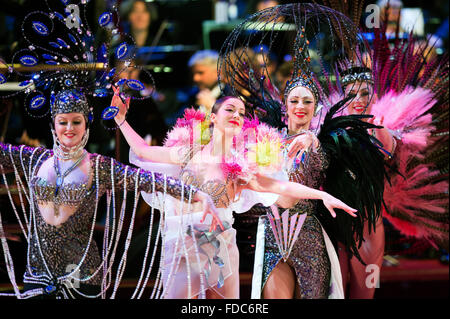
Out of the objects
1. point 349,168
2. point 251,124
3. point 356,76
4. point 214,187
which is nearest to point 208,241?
point 214,187

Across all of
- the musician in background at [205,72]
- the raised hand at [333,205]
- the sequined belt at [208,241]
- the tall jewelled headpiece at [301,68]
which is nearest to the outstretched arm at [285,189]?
the raised hand at [333,205]

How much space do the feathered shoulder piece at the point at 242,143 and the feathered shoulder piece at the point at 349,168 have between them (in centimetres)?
33

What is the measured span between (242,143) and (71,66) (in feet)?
3.02

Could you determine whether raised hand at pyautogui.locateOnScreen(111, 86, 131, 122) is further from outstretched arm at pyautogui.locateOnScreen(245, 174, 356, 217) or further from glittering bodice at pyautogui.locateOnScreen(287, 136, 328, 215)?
glittering bodice at pyautogui.locateOnScreen(287, 136, 328, 215)

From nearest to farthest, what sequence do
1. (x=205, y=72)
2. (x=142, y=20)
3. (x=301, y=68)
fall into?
1. (x=301, y=68)
2. (x=205, y=72)
3. (x=142, y=20)

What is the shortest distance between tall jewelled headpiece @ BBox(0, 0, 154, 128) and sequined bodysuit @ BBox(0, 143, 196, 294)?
257 millimetres

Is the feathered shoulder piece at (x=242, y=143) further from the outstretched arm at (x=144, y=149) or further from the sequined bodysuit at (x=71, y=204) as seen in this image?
the sequined bodysuit at (x=71, y=204)

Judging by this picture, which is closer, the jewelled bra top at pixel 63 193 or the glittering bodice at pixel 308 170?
the jewelled bra top at pixel 63 193

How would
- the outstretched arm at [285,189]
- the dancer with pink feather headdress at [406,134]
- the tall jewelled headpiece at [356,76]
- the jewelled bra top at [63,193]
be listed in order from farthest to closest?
the dancer with pink feather headdress at [406,134], the tall jewelled headpiece at [356,76], the outstretched arm at [285,189], the jewelled bra top at [63,193]

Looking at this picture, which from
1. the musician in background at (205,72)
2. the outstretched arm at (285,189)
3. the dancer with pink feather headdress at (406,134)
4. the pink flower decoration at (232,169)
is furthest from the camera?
the musician in background at (205,72)

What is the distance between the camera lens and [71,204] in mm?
2826

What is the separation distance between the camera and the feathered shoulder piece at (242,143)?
9.91 ft

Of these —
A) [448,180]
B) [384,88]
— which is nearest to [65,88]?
[384,88]

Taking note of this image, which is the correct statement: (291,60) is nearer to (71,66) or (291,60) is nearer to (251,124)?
(251,124)
